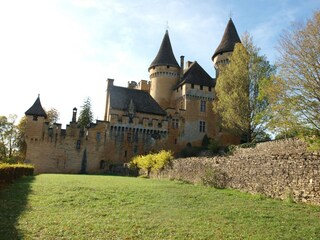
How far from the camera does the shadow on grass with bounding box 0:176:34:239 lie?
8242mm

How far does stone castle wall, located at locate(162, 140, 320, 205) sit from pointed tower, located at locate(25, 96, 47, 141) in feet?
79.4

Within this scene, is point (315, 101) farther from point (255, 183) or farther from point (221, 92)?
point (221, 92)

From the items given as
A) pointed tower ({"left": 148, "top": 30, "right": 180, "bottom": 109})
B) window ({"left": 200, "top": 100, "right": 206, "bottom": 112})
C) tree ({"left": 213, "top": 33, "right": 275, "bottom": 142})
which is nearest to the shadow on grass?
tree ({"left": 213, "top": 33, "right": 275, "bottom": 142})

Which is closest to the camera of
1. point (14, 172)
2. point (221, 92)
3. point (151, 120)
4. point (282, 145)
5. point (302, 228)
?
point (302, 228)

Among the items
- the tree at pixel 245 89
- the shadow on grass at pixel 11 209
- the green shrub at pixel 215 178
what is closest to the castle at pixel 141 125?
the tree at pixel 245 89

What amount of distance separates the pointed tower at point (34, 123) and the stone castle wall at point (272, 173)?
2421 cm

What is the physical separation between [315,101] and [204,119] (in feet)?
99.4

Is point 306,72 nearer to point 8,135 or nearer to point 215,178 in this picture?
point 215,178

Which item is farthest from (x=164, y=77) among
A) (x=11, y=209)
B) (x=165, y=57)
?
(x=11, y=209)

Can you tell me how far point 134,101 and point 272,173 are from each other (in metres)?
31.5

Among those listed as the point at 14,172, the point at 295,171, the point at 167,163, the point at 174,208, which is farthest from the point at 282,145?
the point at 14,172

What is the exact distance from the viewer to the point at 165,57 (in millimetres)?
47781

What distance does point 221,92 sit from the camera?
108 ft

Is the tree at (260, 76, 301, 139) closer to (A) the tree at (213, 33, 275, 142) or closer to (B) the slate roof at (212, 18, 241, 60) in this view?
(A) the tree at (213, 33, 275, 142)
